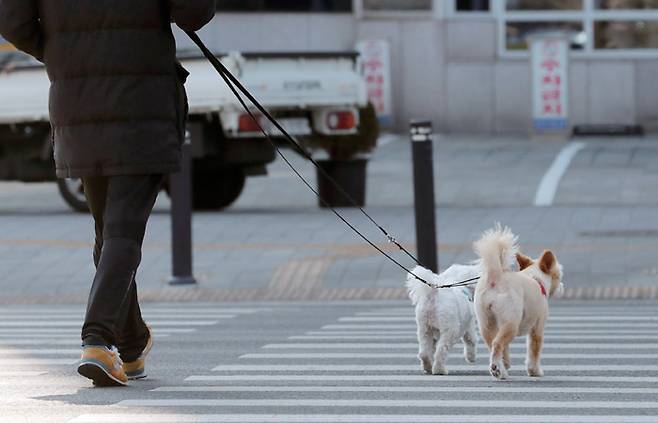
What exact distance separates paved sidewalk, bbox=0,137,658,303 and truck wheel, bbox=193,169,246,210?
0.19 m

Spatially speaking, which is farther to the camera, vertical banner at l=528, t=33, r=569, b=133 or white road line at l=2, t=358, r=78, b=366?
vertical banner at l=528, t=33, r=569, b=133

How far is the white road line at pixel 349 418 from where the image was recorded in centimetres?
621

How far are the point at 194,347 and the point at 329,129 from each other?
10421mm

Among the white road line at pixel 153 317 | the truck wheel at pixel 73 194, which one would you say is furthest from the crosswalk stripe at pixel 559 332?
the truck wheel at pixel 73 194

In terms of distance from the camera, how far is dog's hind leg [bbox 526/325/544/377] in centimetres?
777

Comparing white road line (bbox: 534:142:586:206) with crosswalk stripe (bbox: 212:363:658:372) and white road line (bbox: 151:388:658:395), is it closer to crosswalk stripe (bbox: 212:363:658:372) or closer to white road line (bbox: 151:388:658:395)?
crosswalk stripe (bbox: 212:363:658:372)

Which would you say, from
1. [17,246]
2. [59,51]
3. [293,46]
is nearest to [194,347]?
[59,51]

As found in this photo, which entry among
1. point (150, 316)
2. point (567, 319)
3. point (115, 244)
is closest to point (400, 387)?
point (115, 244)

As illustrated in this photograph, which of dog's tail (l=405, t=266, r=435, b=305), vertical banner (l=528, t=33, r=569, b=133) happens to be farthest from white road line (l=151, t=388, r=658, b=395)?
vertical banner (l=528, t=33, r=569, b=133)

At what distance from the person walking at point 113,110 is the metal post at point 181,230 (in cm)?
711

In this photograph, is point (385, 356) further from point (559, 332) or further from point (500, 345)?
point (559, 332)

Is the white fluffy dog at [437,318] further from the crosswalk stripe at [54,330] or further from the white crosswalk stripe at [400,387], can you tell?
the crosswalk stripe at [54,330]

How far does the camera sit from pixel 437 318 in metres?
7.92

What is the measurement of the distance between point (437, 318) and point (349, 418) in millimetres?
1693
